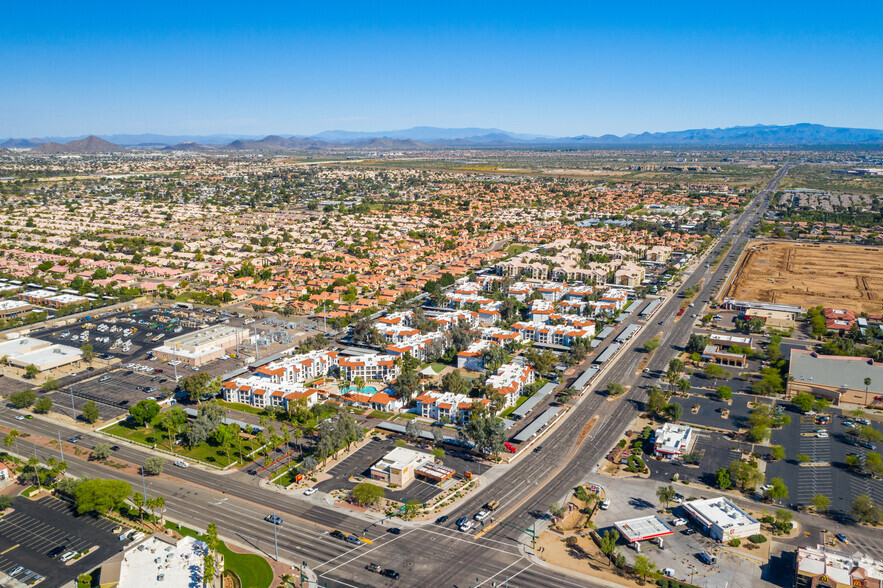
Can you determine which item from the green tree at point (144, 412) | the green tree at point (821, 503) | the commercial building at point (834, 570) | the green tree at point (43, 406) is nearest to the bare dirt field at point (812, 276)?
the green tree at point (821, 503)

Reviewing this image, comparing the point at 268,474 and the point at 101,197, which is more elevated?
the point at 101,197

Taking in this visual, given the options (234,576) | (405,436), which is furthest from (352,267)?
(234,576)

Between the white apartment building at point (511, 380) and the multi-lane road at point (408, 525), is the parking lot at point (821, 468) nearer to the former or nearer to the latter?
the multi-lane road at point (408, 525)

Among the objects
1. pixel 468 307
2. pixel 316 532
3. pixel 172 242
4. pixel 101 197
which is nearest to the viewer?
pixel 316 532

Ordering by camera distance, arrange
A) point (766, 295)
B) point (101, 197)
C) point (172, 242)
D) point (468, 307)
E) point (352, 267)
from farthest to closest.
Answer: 1. point (101, 197)
2. point (172, 242)
3. point (352, 267)
4. point (766, 295)
5. point (468, 307)

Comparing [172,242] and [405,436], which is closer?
[405,436]

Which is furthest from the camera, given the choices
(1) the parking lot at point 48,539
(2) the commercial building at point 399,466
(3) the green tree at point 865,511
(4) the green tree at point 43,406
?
(4) the green tree at point 43,406

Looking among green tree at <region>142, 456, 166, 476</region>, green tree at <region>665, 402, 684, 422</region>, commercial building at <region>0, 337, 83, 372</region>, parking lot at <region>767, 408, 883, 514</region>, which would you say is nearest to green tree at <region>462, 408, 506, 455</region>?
green tree at <region>665, 402, 684, 422</region>

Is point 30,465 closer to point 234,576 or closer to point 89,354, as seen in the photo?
point 234,576
